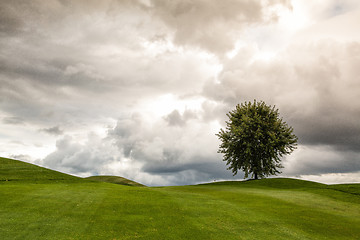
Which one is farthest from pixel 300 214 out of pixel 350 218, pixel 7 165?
pixel 7 165

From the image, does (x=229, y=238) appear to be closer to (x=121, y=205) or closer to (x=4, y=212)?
(x=121, y=205)

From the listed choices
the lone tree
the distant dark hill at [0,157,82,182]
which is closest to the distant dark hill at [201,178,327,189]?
the lone tree

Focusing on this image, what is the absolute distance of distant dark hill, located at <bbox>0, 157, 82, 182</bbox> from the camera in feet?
139

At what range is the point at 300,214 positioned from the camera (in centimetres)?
2467

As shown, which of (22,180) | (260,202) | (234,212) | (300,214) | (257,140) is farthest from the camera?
(257,140)

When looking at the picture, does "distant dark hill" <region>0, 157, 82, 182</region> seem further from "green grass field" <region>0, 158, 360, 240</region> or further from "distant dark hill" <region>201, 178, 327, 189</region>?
"distant dark hill" <region>201, 178, 327, 189</region>

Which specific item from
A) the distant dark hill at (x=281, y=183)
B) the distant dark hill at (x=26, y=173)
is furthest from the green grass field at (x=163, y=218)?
the distant dark hill at (x=281, y=183)

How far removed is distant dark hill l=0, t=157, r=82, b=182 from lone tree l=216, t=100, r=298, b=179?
34.5 m

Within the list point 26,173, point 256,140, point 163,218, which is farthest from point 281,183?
point 26,173

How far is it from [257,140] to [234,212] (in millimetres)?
40799

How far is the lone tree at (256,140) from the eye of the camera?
200 ft

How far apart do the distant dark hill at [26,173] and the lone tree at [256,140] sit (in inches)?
1356

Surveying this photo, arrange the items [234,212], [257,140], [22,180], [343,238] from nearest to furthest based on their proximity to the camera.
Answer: [343,238], [234,212], [22,180], [257,140]

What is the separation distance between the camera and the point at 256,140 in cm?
6166
